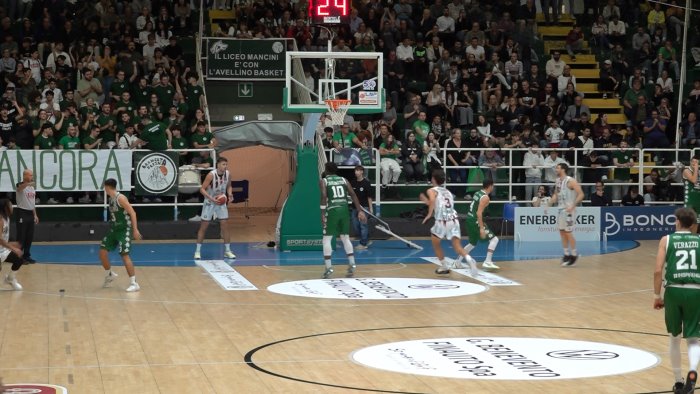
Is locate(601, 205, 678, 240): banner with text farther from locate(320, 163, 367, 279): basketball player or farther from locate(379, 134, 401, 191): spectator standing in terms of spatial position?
locate(320, 163, 367, 279): basketball player

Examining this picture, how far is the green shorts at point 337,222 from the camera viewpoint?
749 inches

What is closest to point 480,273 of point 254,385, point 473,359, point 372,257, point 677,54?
point 372,257

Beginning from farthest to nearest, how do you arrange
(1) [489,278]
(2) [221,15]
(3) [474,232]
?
1. (2) [221,15]
2. (3) [474,232]
3. (1) [489,278]

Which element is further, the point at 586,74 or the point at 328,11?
the point at 586,74

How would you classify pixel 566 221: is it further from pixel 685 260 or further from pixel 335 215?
pixel 685 260

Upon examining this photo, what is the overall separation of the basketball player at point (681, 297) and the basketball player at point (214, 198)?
494 inches

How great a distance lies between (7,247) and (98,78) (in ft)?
38.7

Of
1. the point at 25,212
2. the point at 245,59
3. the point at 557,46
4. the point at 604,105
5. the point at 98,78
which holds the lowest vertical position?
the point at 25,212

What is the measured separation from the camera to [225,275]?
1973cm

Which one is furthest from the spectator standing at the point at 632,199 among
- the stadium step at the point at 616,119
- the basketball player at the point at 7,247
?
the basketball player at the point at 7,247

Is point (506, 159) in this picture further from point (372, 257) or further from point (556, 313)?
point (556, 313)

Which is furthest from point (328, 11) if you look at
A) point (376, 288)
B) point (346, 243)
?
point (376, 288)

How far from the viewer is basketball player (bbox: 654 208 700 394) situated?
10.4 metres

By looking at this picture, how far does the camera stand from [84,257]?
22469mm
